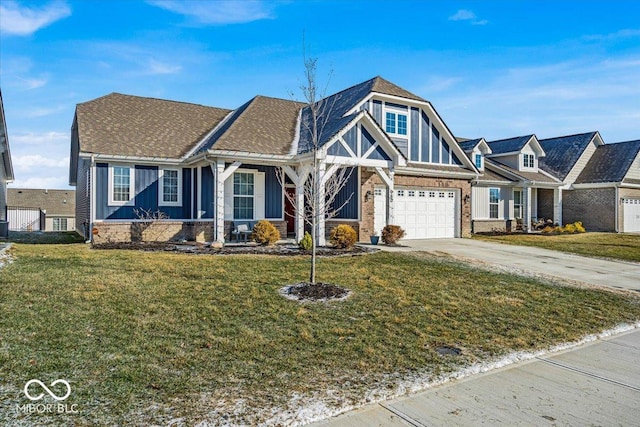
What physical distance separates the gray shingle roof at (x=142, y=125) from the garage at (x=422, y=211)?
8.54m

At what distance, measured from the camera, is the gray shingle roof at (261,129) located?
15469 mm

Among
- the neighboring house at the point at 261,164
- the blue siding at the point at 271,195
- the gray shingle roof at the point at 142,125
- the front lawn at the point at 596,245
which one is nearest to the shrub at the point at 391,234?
the neighboring house at the point at 261,164

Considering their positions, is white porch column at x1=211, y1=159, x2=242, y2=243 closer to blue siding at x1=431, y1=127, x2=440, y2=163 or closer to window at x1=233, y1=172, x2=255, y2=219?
window at x1=233, y1=172, x2=255, y2=219

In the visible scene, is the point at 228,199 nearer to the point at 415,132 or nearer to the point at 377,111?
the point at 377,111

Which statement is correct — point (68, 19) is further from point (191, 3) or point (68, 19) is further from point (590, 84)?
point (590, 84)

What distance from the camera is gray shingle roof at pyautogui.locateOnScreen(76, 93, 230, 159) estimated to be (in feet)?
53.6

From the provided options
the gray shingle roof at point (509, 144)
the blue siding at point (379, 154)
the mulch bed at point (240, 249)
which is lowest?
the mulch bed at point (240, 249)

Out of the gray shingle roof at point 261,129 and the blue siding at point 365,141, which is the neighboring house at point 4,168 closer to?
the gray shingle roof at point 261,129

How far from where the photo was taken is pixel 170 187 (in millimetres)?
17172

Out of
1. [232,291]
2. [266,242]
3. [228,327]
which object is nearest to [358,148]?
[266,242]

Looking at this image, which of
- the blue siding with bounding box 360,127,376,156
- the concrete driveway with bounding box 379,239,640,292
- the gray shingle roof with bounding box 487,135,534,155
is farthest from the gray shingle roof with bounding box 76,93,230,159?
the gray shingle roof with bounding box 487,135,534,155

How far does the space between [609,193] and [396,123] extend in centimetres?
1784

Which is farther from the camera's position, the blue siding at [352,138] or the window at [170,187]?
the window at [170,187]

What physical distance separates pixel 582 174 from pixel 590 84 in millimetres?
17268
